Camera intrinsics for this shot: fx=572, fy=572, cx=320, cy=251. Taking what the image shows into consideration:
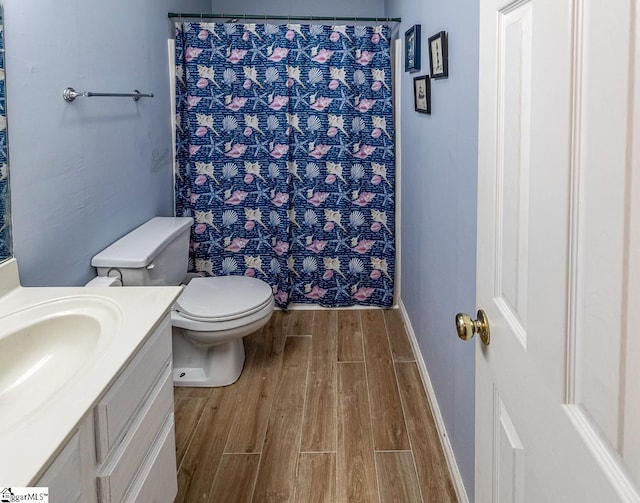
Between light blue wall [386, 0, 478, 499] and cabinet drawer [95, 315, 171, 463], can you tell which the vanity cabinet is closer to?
cabinet drawer [95, 315, 171, 463]

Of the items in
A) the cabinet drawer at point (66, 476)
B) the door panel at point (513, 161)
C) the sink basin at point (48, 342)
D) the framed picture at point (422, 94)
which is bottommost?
the cabinet drawer at point (66, 476)

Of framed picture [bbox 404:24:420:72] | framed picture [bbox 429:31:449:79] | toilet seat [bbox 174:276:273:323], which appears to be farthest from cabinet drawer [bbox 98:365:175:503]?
framed picture [bbox 404:24:420:72]

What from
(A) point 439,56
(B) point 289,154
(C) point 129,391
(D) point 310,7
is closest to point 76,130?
(C) point 129,391

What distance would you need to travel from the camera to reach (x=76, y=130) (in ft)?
6.35

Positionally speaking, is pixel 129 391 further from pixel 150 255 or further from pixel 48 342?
pixel 150 255

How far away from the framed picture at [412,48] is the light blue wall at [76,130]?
1.25 m

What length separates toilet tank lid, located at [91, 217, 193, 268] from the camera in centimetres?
206

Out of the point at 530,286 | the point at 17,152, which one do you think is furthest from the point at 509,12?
the point at 17,152

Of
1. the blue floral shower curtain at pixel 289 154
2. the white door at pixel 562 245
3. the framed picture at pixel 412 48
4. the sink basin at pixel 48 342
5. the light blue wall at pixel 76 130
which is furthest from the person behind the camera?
the blue floral shower curtain at pixel 289 154

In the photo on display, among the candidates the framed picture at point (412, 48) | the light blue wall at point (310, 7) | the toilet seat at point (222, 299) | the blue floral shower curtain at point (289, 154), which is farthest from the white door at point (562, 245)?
the light blue wall at point (310, 7)

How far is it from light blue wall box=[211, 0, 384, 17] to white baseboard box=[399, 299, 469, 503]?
80.0 inches

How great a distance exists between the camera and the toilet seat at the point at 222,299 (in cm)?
238

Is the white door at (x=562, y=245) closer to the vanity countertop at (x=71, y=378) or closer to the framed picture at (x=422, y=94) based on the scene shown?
the vanity countertop at (x=71, y=378)

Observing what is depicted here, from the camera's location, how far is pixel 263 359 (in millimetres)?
2830
